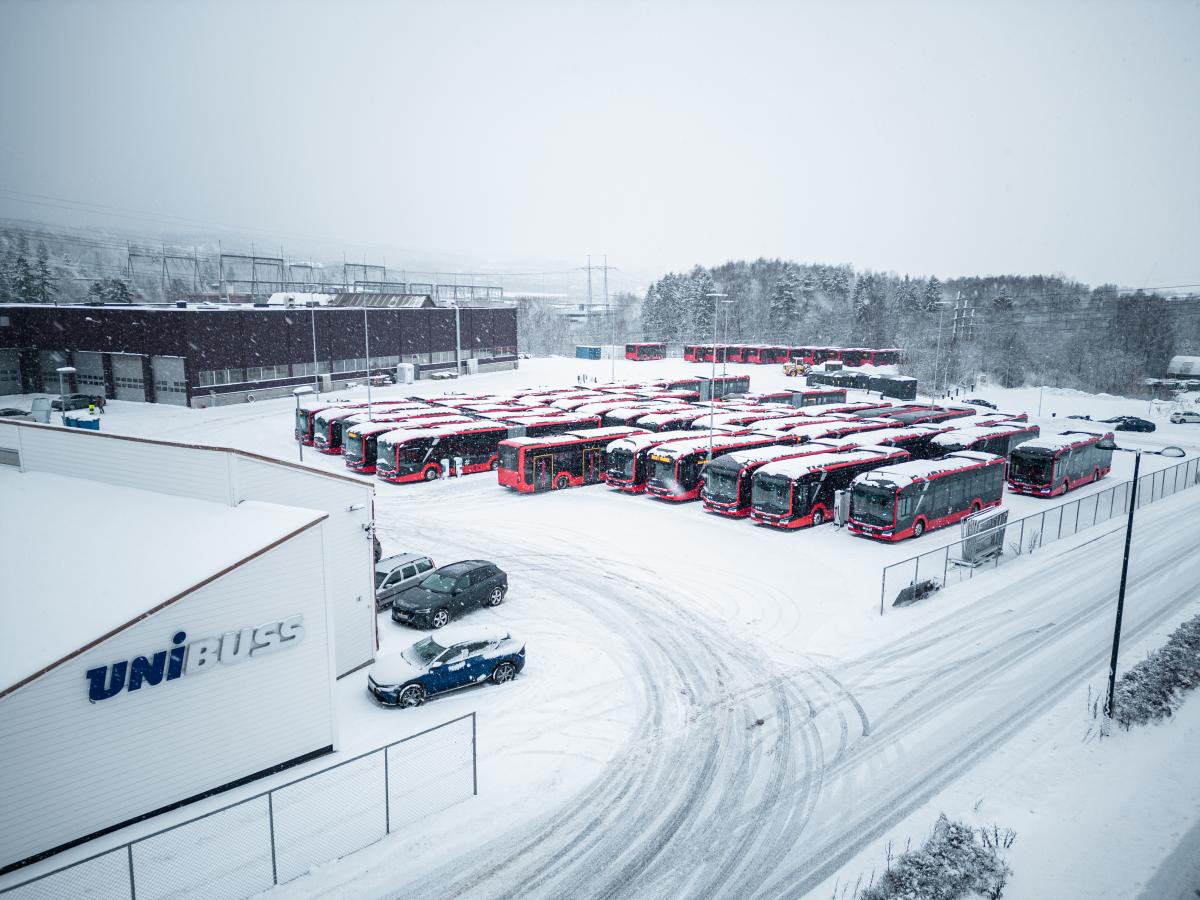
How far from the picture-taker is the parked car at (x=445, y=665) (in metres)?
14.5

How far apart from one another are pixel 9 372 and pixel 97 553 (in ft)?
189

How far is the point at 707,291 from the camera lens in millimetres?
118000

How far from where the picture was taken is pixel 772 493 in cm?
2767

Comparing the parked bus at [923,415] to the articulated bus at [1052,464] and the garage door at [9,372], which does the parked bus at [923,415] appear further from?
the garage door at [9,372]

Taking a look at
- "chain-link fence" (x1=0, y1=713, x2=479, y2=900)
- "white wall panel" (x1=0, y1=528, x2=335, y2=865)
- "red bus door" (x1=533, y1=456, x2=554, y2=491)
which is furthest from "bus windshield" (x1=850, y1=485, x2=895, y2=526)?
"white wall panel" (x1=0, y1=528, x2=335, y2=865)

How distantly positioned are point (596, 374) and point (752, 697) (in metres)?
64.9

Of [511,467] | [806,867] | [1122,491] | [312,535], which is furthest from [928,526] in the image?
[312,535]

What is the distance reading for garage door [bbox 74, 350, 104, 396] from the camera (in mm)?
55875

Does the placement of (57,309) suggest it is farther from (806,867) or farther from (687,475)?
(806,867)

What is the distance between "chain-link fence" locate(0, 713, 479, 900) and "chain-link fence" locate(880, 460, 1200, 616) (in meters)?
12.1

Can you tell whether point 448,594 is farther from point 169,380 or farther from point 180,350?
point 169,380

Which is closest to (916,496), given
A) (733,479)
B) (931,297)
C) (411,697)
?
(733,479)

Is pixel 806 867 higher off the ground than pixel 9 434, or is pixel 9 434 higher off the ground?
pixel 9 434

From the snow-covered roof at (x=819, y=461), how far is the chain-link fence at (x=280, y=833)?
18065 mm
